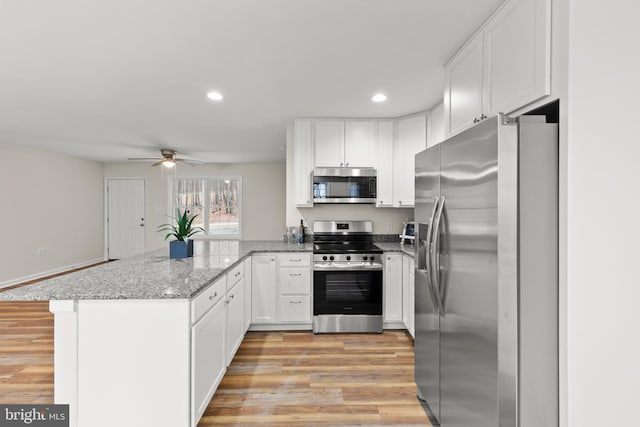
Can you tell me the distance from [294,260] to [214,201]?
5.18 metres

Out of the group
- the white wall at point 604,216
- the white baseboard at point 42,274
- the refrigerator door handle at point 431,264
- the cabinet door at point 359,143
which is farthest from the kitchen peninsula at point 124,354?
the white baseboard at point 42,274

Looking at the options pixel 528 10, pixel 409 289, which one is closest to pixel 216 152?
pixel 409 289

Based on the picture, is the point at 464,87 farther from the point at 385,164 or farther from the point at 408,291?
the point at 408,291

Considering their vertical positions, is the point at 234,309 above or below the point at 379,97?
below

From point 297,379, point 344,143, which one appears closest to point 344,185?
point 344,143

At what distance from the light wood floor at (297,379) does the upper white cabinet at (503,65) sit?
6.44ft

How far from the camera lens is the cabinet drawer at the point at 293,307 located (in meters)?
3.70

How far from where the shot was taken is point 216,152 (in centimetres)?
658

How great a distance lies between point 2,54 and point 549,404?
12.7 feet

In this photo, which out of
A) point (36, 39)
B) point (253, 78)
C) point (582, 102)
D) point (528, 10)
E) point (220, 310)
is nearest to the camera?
point (582, 102)

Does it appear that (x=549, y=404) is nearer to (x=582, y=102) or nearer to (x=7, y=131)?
(x=582, y=102)

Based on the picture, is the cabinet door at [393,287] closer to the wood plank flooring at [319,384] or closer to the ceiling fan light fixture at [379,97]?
the wood plank flooring at [319,384]

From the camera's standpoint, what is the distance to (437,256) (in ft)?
6.03

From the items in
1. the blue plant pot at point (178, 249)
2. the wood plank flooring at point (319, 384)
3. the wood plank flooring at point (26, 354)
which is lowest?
the wood plank flooring at point (319, 384)
